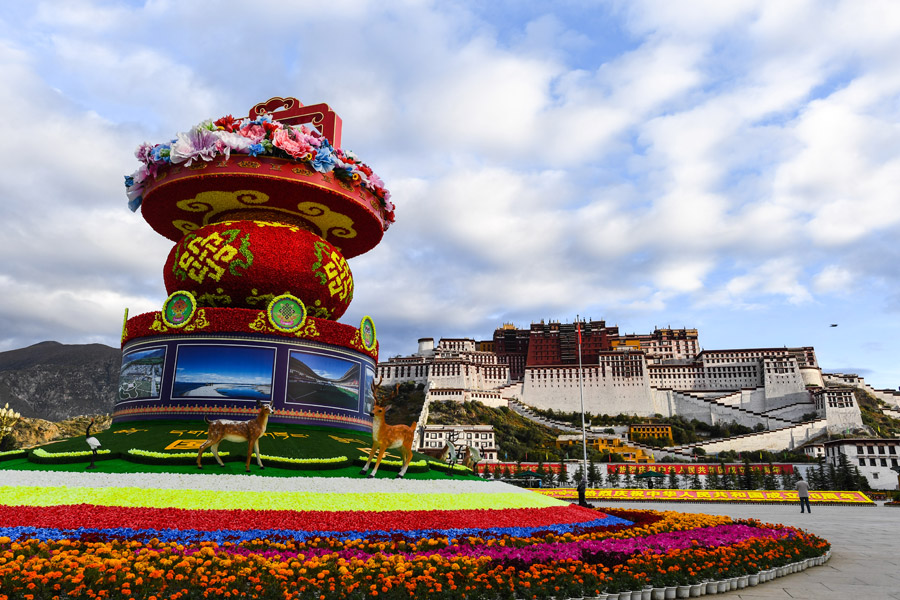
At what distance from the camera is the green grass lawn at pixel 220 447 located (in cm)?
1304

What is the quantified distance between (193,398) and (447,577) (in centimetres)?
1181

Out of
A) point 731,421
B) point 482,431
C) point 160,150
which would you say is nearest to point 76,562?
point 160,150

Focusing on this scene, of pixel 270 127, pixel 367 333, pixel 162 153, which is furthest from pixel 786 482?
pixel 162 153

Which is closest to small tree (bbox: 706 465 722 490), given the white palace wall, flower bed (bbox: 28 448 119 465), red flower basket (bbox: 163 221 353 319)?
red flower basket (bbox: 163 221 353 319)

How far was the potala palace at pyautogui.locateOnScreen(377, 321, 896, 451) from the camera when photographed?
95.1 meters

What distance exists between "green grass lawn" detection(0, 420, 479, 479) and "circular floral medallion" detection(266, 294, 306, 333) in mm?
2955

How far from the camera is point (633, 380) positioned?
339ft

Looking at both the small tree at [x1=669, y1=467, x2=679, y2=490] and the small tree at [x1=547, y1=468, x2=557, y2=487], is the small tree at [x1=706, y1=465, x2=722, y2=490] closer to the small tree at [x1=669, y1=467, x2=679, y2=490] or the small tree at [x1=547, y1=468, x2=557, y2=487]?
the small tree at [x1=669, y1=467, x2=679, y2=490]

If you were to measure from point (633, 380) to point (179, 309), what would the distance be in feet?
315

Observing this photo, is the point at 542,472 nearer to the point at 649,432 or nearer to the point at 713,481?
the point at 713,481

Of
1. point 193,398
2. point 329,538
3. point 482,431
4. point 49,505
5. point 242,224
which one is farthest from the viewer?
point 482,431

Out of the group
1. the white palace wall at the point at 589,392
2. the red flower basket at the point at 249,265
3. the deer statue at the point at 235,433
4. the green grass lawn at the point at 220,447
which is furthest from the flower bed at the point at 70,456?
the white palace wall at the point at 589,392

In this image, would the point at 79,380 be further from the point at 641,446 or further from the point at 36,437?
the point at 641,446

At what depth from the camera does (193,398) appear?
1655cm
